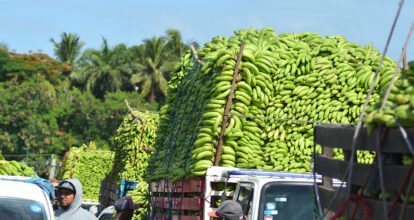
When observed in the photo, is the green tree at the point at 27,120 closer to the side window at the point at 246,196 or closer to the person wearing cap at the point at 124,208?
the person wearing cap at the point at 124,208

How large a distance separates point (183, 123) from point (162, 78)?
42377 mm

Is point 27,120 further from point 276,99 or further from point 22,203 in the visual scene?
point 22,203

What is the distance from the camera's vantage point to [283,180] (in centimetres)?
590

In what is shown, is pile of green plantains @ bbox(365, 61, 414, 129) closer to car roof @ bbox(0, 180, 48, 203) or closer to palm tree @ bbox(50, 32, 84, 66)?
car roof @ bbox(0, 180, 48, 203)

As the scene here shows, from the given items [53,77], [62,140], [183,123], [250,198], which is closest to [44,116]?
[62,140]

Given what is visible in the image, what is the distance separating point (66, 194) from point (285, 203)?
7.41 ft

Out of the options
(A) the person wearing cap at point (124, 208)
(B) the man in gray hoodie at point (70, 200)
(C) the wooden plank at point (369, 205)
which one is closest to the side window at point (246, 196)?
(A) the person wearing cap at point (124, 208)

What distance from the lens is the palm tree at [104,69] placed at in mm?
53812

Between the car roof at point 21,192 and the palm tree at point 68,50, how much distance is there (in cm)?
5617

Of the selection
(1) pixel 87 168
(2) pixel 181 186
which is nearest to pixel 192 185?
(2) pixel 181 186

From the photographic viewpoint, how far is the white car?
494cm

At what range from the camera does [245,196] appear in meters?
6.12

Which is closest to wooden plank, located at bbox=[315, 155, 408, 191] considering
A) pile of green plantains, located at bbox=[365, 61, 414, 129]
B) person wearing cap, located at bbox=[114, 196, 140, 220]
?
pile of green plantains, located at bbox=[365, 61, 414, 129]

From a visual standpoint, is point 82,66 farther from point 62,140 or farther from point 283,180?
point 283,180
